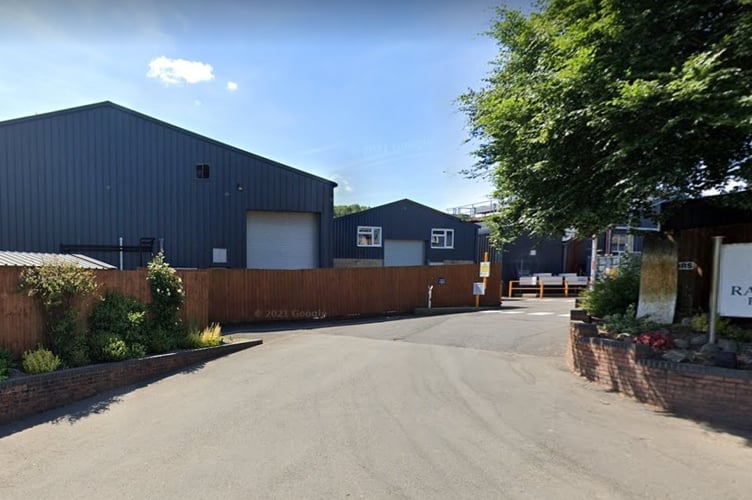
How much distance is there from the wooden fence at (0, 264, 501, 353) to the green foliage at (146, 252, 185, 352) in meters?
0.19

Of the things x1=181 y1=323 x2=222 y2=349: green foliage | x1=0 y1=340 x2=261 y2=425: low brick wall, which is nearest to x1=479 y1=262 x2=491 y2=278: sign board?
x1=181 y1=323 x2=222 y2=349: green foliage

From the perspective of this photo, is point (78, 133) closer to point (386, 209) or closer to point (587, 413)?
point (386, 209)

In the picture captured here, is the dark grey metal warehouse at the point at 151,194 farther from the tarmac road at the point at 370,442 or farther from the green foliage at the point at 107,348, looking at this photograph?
the tarmac road at the point at 370,442

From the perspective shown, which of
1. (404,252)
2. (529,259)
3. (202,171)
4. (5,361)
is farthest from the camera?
(529,259)

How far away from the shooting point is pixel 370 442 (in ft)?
14.8

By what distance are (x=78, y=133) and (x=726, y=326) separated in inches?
833

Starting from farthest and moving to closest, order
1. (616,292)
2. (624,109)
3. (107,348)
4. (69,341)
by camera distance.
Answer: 1. (616,292)
2. (107,348)
3. (69,341)
4. (624,109)

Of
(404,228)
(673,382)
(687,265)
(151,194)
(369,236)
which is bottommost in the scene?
(673,382)

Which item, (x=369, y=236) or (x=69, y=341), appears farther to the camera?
(x=369, y=236)

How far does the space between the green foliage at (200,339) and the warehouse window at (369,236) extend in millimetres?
18111

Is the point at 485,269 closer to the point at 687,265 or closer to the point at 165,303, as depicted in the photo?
the point at 687,265

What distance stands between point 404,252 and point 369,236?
9.90ft

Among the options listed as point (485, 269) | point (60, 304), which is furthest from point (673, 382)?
point (485, 269)

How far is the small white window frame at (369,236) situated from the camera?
90.2ft
